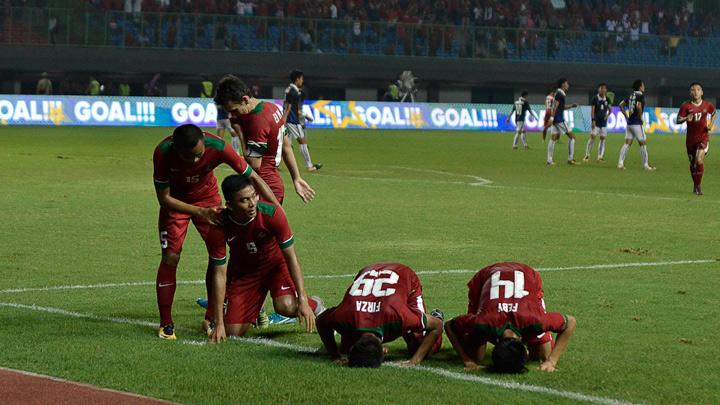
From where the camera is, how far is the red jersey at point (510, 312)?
8.64 meters

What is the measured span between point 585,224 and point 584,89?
4497 cm

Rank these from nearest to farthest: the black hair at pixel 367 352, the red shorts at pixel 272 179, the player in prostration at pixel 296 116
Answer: the black hair at pixel 367 352
the red shorts at pixel 272 179
the player in prostration at pixel 296 116

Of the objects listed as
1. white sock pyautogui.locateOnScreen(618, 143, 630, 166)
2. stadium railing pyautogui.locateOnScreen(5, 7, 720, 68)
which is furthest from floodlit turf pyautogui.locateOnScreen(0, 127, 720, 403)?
stadium railing pyautogui.locateOnScreen(5, 7, 720, 68)

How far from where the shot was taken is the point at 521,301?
8719 millimetres

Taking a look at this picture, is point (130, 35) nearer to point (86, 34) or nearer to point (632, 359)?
point (86, 34)

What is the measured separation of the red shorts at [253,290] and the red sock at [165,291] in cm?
45

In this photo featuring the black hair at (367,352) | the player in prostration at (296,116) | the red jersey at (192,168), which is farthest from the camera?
the player in prostration at (296,116)

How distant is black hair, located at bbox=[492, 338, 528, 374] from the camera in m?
8.42

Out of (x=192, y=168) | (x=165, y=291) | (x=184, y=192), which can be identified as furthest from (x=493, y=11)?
(x=165, y=291)

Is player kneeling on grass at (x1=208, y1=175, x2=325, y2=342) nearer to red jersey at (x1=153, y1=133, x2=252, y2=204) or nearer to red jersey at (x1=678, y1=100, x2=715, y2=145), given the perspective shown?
red jersey at (x1=153, y1=133, x2=252, y2=204)

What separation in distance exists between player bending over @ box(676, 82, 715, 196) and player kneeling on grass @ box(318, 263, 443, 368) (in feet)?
54.9

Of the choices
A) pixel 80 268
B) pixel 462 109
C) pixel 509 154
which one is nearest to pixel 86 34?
pixel 462 109

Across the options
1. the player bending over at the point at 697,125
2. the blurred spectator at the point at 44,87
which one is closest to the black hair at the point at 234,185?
the player bending over at the point at 697,125

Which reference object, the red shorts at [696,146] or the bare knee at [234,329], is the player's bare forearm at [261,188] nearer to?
the bare knee at [234,329]
